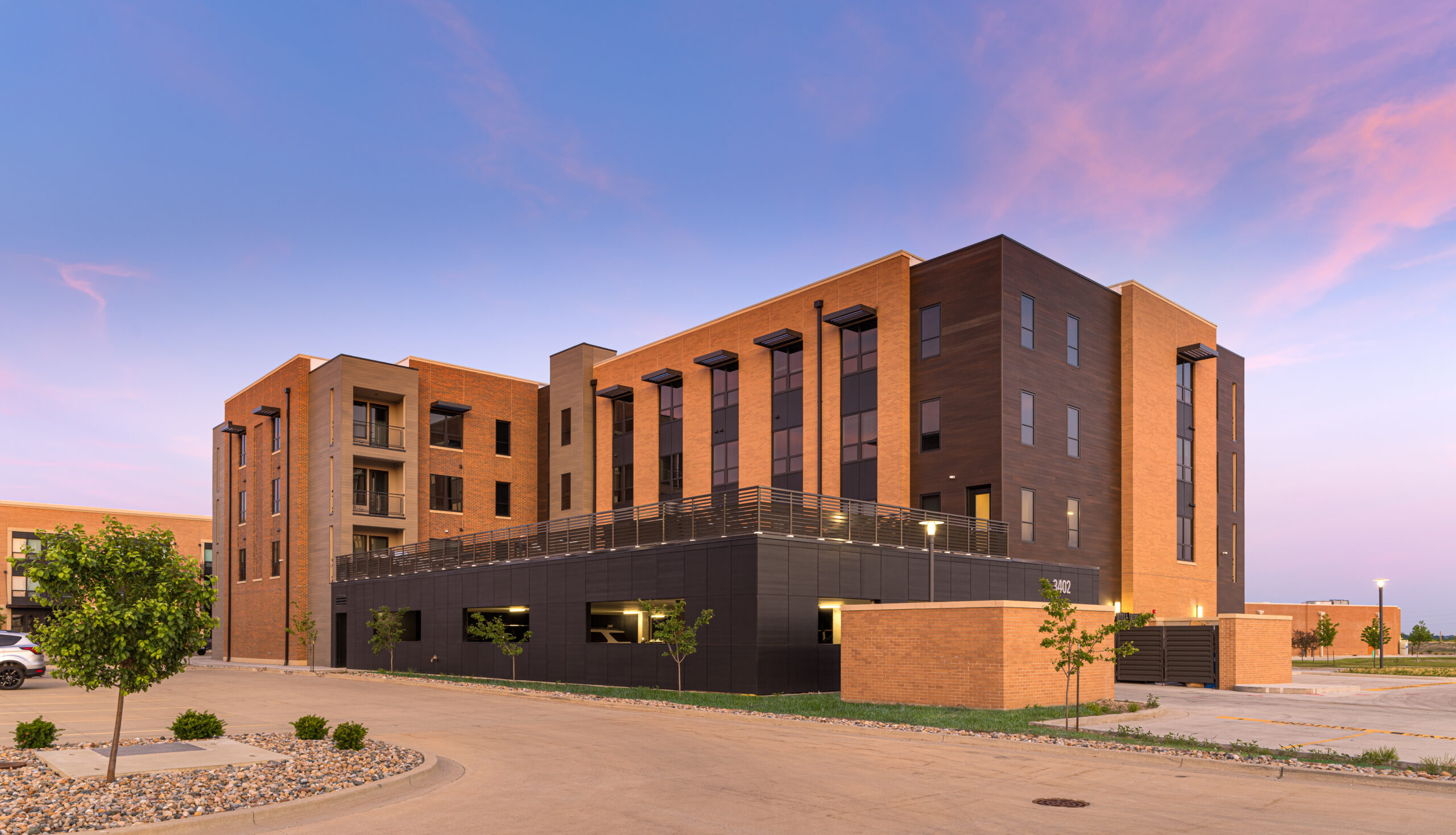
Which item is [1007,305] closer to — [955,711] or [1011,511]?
[1011,511]

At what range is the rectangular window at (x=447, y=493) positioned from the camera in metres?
56.4

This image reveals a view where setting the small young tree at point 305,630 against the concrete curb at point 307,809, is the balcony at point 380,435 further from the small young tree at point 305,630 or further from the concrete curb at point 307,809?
the concrete curb at point 307,809

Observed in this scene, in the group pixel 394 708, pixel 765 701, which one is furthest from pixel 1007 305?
pixel 394 708

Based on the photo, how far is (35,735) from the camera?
50.0 ft

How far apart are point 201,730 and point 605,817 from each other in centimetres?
926

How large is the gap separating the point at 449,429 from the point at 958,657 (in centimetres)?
3961

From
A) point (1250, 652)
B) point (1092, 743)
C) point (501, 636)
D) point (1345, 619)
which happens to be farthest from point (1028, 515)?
point (1345, 619)

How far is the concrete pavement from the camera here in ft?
34.1

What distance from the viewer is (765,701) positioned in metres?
25.4

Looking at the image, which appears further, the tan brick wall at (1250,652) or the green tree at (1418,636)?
the green tree at (1418,636)

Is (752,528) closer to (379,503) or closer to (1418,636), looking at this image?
(379,503)

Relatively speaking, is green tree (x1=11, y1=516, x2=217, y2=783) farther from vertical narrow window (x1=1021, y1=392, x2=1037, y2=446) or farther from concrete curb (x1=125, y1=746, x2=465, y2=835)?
vertical narrow window (x1=1021, y1=392, x2=1037, y2=446)

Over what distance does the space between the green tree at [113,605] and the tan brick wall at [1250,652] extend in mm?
28568

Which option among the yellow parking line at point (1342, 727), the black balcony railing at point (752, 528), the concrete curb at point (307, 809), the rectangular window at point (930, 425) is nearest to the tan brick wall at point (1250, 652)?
the black balcony railing at point (752, 528)
